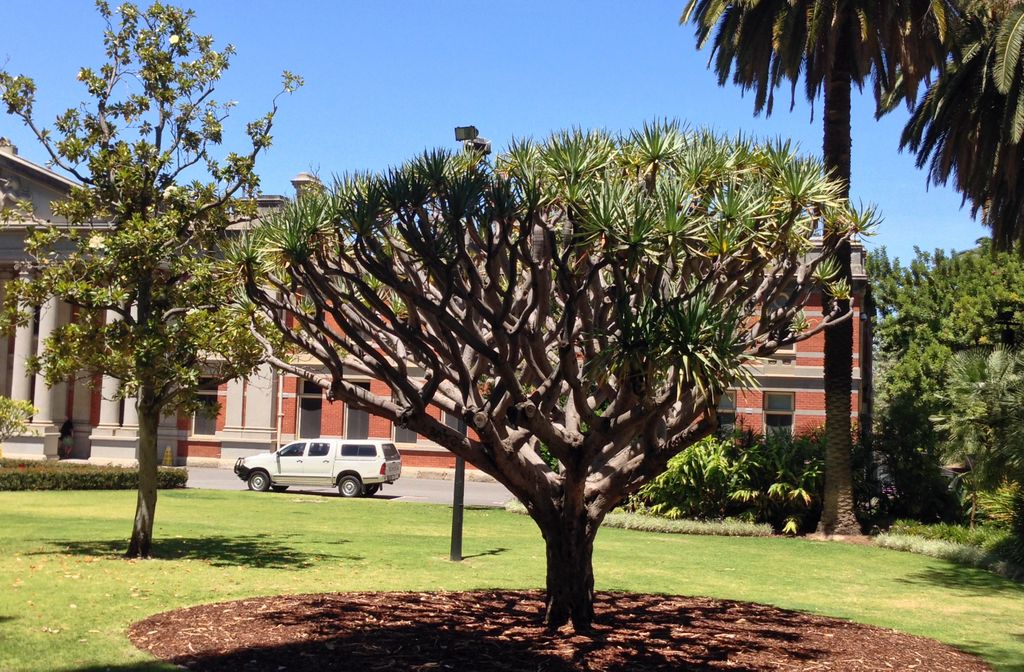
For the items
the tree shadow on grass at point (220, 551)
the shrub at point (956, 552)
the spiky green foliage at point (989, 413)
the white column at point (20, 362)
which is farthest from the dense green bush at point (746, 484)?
the white column at point (20, 362)

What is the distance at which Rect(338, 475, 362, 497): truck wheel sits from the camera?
105 ft

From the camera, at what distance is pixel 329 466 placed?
107ft

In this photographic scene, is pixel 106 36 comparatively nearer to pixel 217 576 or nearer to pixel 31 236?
pixel 31 236

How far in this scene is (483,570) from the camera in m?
15.8

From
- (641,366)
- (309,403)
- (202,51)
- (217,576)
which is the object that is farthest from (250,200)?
(309,403)

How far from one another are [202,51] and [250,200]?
2.64m

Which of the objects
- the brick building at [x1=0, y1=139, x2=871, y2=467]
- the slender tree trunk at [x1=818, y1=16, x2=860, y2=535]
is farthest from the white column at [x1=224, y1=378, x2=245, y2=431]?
the slender tree trunk at [x1=818, y1=16, x2=860, y2=535]

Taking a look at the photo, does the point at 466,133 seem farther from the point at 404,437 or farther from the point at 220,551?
the point at 404,437

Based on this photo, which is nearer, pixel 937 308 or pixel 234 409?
pixel 234 409

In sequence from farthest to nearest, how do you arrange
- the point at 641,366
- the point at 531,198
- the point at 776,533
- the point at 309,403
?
the point at 309,403
the point at 776,533
the point at 531,198
the point at 641,366

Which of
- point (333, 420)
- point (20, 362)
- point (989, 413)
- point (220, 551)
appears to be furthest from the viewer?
point (333, 420)

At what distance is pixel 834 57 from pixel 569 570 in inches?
665

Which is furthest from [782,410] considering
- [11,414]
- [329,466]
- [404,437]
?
[11,414]

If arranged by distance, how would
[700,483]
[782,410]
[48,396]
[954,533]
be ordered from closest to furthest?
[954,533] → [700,483] → [782,410] → [48,396]
